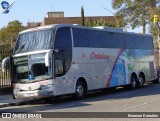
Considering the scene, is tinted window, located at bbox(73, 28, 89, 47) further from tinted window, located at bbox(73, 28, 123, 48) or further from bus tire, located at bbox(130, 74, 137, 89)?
bus tire, located at bbox(130, 74, 137, 89)

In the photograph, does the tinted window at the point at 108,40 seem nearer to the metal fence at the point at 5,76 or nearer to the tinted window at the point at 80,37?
the tinted window at the point at 80,37

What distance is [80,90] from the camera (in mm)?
21484

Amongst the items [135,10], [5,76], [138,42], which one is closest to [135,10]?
[135,10]

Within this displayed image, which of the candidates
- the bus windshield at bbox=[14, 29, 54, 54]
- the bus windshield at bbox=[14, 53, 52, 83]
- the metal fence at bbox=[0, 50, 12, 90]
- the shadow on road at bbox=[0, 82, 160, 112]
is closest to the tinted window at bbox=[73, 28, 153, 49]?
the bus windshield at bbox=[14, 29, 54, 54]

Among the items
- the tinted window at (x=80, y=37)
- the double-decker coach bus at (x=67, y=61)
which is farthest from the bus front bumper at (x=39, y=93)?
the tinted window at (x=80, y=37)

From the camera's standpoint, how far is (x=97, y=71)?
23.3 m

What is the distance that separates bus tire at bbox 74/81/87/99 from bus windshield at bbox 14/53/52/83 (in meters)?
2.55

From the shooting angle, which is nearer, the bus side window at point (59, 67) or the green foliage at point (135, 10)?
the bus side window at point (59, 67)

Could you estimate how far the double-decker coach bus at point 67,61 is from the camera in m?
19.3

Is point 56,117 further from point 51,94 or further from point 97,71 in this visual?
point 97,71

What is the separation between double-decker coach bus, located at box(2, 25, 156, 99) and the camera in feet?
63.5

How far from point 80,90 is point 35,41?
11.9 ft

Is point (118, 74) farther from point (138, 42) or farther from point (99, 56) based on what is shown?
point (138, 42)

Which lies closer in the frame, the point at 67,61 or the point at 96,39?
the point at 67,61
